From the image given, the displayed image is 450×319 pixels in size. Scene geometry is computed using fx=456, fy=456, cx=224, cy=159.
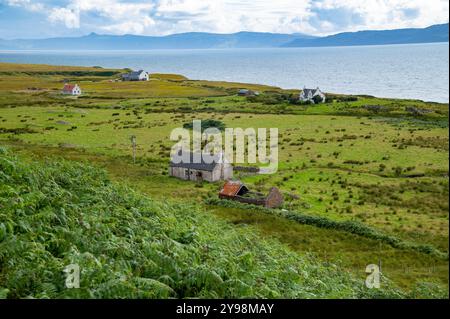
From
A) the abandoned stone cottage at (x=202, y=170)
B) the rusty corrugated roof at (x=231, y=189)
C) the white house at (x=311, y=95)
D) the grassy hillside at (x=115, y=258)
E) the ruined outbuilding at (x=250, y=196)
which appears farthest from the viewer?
the white house at (x=311, y=95)

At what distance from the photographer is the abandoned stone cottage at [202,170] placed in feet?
143

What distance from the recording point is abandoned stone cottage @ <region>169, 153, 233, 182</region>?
43.7 m

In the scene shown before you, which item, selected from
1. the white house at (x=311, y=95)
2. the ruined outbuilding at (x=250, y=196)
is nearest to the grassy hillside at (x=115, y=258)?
the ruined outbuilding at (x=250, y=196)

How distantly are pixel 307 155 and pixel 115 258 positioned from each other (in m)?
46.1

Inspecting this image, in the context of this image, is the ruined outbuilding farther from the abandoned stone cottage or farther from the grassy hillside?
the grassy hillside

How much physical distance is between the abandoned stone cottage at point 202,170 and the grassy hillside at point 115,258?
2816 cm

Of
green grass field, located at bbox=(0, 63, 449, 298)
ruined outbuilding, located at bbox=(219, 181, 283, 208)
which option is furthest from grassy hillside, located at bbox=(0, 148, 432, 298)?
ruined outbuilding, located at bbox=(219, 181, 283, 208)

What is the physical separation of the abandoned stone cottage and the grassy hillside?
28164 millimetres

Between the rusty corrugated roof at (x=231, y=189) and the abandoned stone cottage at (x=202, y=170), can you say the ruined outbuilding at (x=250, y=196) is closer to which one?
the rusty corrugated roof at (x=231, y=189)

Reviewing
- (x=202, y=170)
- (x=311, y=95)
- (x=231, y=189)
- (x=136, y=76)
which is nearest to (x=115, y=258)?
(x=231, y=189)

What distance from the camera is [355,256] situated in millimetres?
25469
